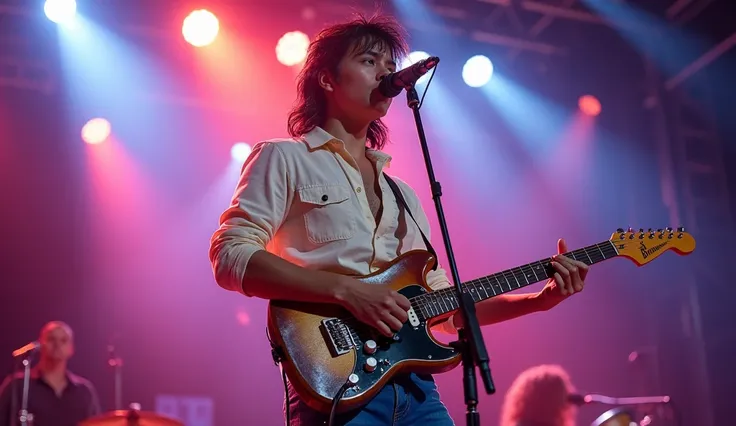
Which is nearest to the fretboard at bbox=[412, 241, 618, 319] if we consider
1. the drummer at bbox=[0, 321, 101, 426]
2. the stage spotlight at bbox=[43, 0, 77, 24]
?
the drummer at bbox=[0, 321, 101, 426]

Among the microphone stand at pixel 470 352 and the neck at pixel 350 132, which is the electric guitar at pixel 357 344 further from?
the neck at pixel 350 132

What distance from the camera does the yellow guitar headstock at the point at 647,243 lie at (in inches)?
124

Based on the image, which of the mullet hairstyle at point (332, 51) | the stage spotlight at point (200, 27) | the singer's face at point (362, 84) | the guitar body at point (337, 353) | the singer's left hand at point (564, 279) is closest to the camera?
the guitar body at point (337, 353)

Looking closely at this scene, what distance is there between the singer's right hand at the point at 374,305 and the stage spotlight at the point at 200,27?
22.8 feet

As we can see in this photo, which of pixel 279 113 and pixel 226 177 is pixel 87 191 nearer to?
pixel 226 177

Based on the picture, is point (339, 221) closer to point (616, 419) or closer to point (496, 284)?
point (496, 284)

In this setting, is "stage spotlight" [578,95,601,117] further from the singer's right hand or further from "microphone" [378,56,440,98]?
the singer's right hand

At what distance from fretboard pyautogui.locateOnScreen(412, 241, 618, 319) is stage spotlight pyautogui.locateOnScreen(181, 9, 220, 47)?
6.78 meters

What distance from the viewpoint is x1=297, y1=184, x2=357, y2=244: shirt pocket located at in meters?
2.74

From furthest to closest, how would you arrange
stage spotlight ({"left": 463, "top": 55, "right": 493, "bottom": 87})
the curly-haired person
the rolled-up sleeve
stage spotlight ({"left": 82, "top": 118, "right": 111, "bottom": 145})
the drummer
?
stage spotlight ({"left": 82, "top": 118, "right": 111, "bottom": 145}) → stage spotlight ({"left": 463, "top": 55, "right": 493, "bottom": 87}) → the drummer → the curly-haired person → the rolled-up sleeve

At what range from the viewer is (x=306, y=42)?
363 inches

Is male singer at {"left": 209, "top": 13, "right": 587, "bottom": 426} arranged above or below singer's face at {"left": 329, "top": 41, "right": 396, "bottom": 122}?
below

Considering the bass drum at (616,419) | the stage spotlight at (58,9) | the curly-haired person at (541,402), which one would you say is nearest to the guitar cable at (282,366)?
the curly-haired person at (541,402)

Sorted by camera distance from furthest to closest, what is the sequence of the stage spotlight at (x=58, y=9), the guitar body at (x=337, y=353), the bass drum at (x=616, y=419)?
1. the stage spotlight at (x=58, y=9)
2. the bass drum at (x=616, y=419)
3. the guitar body at (x=337, y=353)
